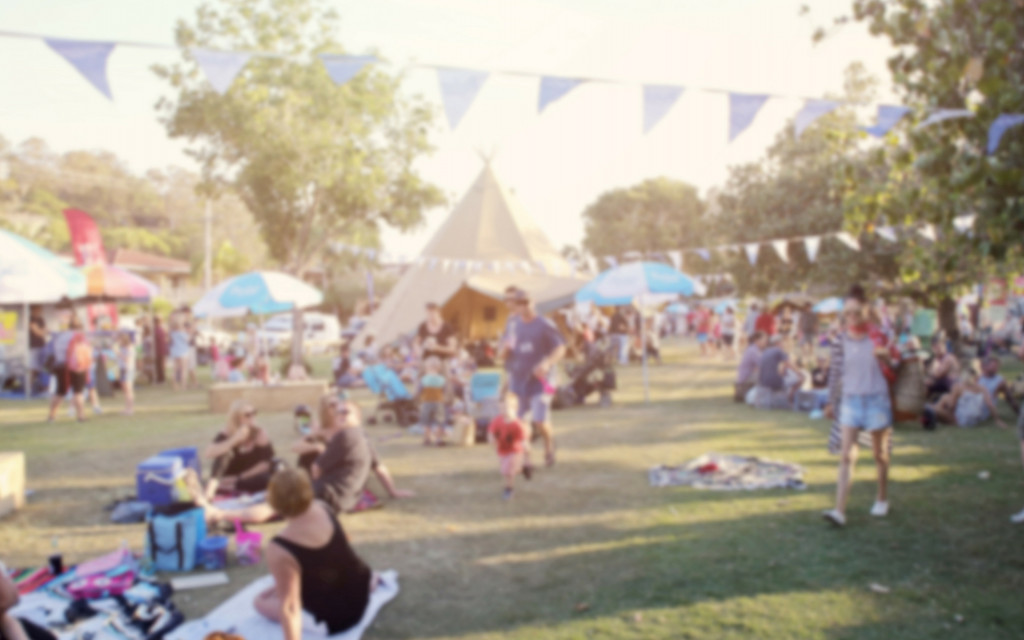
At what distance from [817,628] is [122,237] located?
5732 cm

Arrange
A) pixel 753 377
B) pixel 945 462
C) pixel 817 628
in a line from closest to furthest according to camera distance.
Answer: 1. pixel 817 628
2. pixel 945 462
3. pixel 753 377

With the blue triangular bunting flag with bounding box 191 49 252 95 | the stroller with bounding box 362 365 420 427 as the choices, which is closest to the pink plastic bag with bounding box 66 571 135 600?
the blue triangular bunting flag with bounding box 191 49 252 95

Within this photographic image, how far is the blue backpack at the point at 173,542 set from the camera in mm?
5434

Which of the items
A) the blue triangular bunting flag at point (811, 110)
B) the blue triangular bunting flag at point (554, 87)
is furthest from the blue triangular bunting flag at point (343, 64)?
the blue triangular bunting flag at point (811, 110)

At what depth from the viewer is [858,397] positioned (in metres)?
5.82

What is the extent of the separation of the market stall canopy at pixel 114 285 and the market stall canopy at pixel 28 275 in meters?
3.85

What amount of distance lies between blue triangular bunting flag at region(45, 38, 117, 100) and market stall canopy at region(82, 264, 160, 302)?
1343 cm

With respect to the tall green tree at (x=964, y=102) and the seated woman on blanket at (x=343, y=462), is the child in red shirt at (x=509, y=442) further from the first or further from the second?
the tall green tree at (x=964, y=102)

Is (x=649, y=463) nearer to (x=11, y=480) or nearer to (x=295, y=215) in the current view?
(x=11, y=480)

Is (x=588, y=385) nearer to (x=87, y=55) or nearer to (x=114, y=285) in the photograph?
(x=87, y=55)

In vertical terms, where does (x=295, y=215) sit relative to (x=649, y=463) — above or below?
above

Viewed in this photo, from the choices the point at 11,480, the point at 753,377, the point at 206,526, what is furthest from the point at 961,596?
the point at 753,377

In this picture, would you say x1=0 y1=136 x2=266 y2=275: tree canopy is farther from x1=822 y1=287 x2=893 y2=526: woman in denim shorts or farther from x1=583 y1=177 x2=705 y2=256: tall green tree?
x1=822 y1=287 x2=893 y2=526: woman in denim shorts

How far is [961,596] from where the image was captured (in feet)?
14.6
